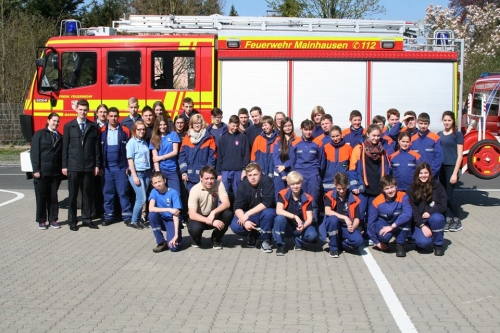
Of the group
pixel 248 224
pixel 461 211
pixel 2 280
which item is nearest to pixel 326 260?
pixel 248 224

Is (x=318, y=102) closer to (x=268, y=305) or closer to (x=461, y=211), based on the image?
(x=461, y=211)

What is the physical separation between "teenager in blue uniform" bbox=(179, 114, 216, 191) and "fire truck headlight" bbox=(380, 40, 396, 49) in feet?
13.2

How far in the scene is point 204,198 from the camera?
924 centimetres

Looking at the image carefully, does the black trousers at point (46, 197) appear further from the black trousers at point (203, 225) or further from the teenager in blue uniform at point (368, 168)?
the teenager in blue uniform at point (368, 168)

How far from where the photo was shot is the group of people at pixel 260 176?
9.06 meters

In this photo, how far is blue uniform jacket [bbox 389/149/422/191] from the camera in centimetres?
983

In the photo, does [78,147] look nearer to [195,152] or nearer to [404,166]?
[195,152]

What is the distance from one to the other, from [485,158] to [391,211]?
4.20m

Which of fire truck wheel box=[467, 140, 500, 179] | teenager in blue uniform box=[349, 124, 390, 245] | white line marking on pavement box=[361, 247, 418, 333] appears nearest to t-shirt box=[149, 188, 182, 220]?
teenager in blue uniform box=[349, 124, 390, 245]

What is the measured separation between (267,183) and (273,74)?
12.8 feet

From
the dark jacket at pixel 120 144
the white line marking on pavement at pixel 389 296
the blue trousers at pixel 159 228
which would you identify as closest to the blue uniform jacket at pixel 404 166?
the white line marking on pavement at pixel 389 296

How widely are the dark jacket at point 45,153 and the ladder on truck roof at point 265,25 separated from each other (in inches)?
147

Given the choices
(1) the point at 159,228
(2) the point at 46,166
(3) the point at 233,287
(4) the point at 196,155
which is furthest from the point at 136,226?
(3) the point at 233,287

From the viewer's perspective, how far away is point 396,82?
1256 centimetres
